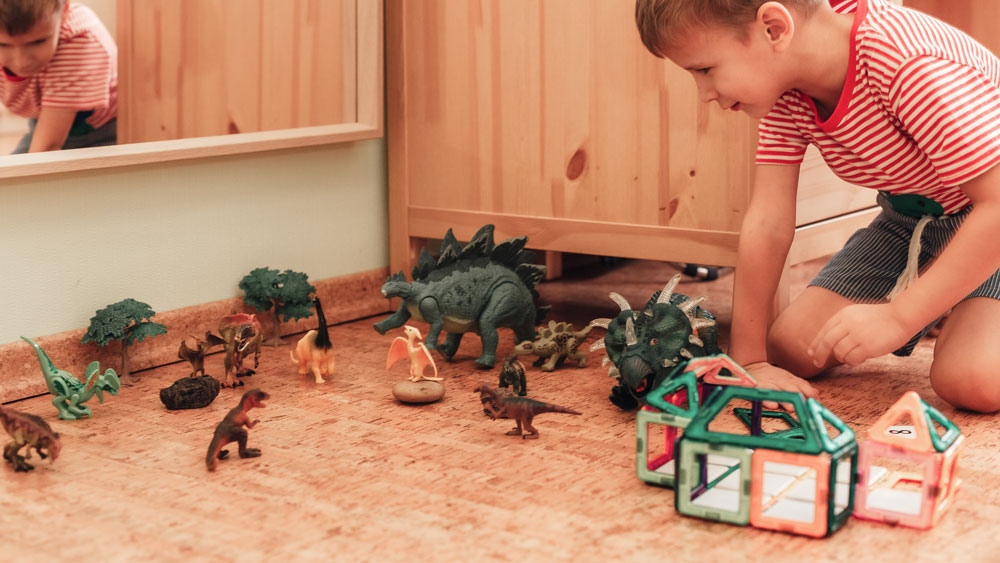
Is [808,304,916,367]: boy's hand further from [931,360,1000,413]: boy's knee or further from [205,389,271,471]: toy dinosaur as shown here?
[205,389,271,471]: toy dinosaur

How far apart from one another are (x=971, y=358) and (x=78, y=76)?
1241mm

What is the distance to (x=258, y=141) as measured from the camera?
5.39ft

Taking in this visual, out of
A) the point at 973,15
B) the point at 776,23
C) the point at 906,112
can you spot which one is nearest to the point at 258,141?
the point at 776,23

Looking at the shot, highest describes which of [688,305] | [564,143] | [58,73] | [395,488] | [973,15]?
[973,15]

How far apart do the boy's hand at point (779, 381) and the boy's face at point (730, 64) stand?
1.13 feet

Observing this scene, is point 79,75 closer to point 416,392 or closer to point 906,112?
point 416,392

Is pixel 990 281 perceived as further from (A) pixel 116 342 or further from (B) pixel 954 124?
(A) pixel 116 342

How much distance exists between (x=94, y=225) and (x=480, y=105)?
623mm

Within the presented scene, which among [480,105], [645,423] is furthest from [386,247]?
[645,423]

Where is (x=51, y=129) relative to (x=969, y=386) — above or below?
above

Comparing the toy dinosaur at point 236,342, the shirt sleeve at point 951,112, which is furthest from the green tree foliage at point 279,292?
the shirt sleeve at point 951,112

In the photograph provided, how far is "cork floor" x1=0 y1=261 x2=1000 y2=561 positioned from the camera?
0.94 m

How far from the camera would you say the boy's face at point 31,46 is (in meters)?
1.44

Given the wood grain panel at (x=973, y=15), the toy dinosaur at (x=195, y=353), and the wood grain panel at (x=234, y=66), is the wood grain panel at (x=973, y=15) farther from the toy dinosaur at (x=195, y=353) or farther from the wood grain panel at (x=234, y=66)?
the toy dinosaur at (x=195, y=353)
